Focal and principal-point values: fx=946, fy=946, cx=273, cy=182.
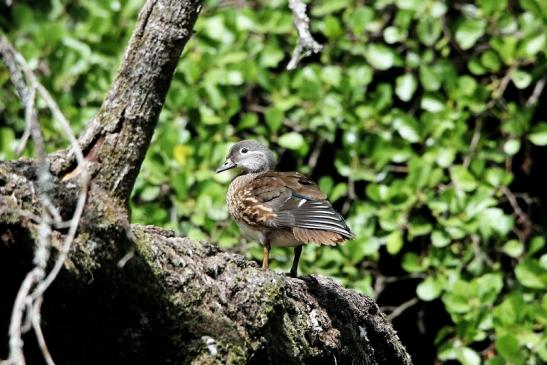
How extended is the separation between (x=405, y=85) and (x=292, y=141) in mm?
873

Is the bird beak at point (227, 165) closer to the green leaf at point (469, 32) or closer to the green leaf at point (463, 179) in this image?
the green leaf at point (463, 179)

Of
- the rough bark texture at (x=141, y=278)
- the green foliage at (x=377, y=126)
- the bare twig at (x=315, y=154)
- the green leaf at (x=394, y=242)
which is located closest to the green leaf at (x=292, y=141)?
the green foliage at (x=377, y=126)

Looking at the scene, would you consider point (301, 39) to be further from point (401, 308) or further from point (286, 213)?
point (401, 308)

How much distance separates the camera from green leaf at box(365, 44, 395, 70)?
20.9 feet

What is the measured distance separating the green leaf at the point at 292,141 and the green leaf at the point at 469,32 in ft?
4.19

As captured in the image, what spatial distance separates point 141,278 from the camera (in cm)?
290

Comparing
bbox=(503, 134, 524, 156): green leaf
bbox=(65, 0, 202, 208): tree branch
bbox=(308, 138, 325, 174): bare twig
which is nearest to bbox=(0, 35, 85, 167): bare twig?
bbox=(65, 0, 202, 208): tree branch

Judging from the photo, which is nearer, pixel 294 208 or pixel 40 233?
pixel 40 233

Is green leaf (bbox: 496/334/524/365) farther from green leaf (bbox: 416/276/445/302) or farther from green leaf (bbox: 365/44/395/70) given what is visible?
green leaf (bbox: 365/44/395/70)

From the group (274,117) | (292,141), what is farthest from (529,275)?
(274,117)

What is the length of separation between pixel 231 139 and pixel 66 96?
1.17 meters

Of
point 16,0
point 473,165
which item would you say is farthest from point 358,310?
point 16,0

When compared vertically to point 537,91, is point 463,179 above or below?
below

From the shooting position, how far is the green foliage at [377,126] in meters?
6.08
